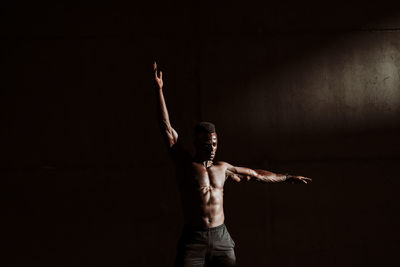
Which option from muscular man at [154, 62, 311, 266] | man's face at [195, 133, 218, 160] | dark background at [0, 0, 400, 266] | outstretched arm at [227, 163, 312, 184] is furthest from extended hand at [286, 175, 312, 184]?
dark background at [0, 0, 400, 266]

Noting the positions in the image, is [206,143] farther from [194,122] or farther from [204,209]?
[194,122]

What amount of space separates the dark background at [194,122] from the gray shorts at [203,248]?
4.19 ft

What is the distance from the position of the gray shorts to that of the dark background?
128 cm

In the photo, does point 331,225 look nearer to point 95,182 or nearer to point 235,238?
point 235,238

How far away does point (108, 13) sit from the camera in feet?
14.6

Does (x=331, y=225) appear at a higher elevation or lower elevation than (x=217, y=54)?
lower

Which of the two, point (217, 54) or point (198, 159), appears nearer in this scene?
point (198, 159)

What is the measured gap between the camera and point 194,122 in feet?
14.2

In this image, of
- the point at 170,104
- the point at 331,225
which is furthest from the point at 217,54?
the point at 331,225

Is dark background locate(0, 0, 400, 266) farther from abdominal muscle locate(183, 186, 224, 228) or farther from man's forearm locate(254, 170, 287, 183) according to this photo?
abdominal muscle locate(183, 186, 224, 228)

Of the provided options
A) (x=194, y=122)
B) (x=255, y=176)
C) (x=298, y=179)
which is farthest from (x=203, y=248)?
(x=194, y=122)

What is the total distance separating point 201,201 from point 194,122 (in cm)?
146

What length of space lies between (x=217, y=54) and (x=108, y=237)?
237cm

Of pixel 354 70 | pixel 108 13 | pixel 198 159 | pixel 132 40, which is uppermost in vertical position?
pixel 108 13
